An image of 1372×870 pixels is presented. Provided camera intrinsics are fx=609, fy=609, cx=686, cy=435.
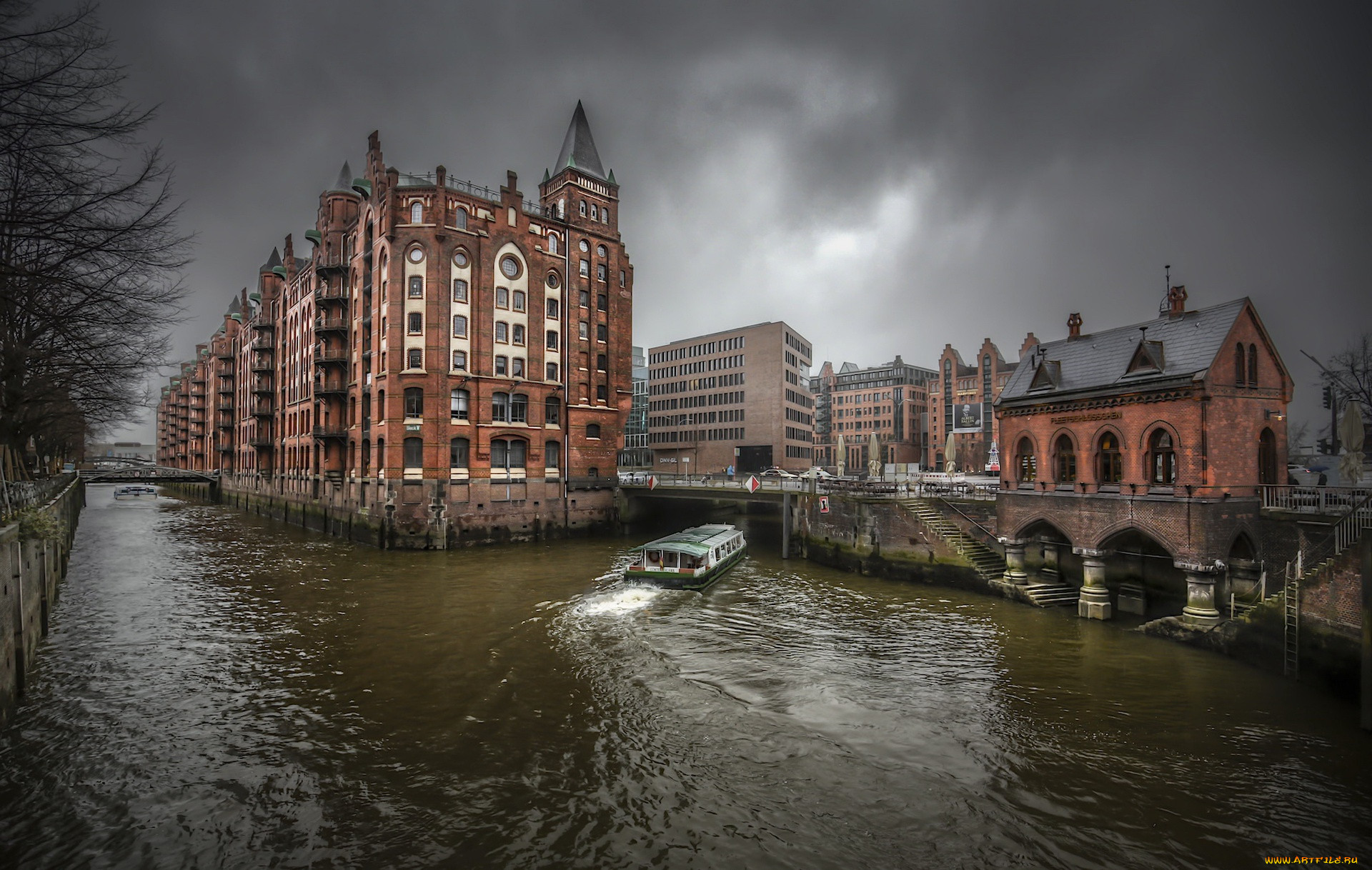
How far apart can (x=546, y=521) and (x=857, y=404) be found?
11061cm

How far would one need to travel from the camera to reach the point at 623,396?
180 feet

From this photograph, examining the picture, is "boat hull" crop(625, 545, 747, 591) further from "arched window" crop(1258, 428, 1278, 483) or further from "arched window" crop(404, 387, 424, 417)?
"arched window" crop(1258, 428, 1278, 483)

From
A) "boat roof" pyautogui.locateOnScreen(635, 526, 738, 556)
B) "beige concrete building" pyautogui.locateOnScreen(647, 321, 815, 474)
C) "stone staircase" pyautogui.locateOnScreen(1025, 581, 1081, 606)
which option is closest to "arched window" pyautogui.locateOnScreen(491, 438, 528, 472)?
"boat roof" pyautogui.locateOnScreen(635, 526, 738, 556)

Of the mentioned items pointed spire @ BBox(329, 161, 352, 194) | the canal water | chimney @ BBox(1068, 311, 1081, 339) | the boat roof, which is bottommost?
the canal water

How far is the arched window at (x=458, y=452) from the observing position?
144 feet

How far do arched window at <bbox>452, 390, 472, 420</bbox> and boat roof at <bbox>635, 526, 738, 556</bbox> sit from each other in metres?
17.9

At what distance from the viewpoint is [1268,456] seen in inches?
916

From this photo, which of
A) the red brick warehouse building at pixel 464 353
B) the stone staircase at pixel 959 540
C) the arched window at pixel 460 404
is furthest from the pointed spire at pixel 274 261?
the stone staircase at pixel 959 540

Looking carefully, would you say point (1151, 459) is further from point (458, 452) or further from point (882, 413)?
point (882, 413)

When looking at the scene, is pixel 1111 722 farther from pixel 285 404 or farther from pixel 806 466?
pixel 806 466

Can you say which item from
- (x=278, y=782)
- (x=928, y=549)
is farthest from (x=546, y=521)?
(x=278, y=782)

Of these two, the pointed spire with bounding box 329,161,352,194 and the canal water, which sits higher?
the pointed spire with bounding box 329,161,352,194

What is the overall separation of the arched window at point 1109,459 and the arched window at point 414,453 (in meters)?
40.0

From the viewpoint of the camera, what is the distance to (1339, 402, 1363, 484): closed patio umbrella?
2075 centimetres
